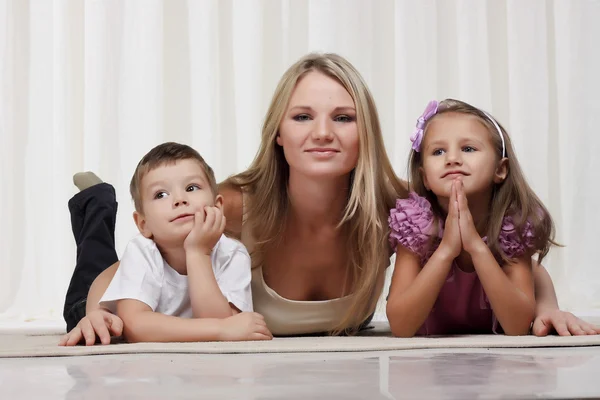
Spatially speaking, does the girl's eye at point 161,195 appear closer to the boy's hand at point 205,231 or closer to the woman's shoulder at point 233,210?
the boy's hand at point 205,231

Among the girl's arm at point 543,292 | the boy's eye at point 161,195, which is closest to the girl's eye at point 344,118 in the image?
the boy's eye at point 161,195

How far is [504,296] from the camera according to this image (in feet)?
5.02

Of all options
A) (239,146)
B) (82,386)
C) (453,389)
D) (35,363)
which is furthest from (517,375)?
(239,146)

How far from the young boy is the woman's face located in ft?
0.60

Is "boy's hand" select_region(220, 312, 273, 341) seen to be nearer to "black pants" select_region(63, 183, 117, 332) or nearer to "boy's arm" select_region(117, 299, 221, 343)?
"boy's arm" select_region(117, 299, 221, 343)

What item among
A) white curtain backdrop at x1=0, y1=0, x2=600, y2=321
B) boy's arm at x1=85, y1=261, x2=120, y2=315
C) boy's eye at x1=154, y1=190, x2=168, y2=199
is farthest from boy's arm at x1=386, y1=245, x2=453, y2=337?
white curtain backdrop at x1=0, y1=0, x2=600, y2=321

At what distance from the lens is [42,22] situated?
3053 mm

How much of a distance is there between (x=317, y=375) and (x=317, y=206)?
2.86 feet

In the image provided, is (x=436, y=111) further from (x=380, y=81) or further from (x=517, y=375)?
(x=380, y=81)

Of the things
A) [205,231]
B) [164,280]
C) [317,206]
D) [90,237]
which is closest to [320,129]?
[317,206]

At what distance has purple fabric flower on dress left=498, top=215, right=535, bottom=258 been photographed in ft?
5.33

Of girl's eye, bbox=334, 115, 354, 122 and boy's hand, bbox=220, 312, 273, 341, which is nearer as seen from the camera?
boy's hand, bbox=220, 312, 273, 341

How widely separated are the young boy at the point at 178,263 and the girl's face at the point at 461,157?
1.36ft

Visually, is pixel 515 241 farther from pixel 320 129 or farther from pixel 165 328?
pixel 165 328
